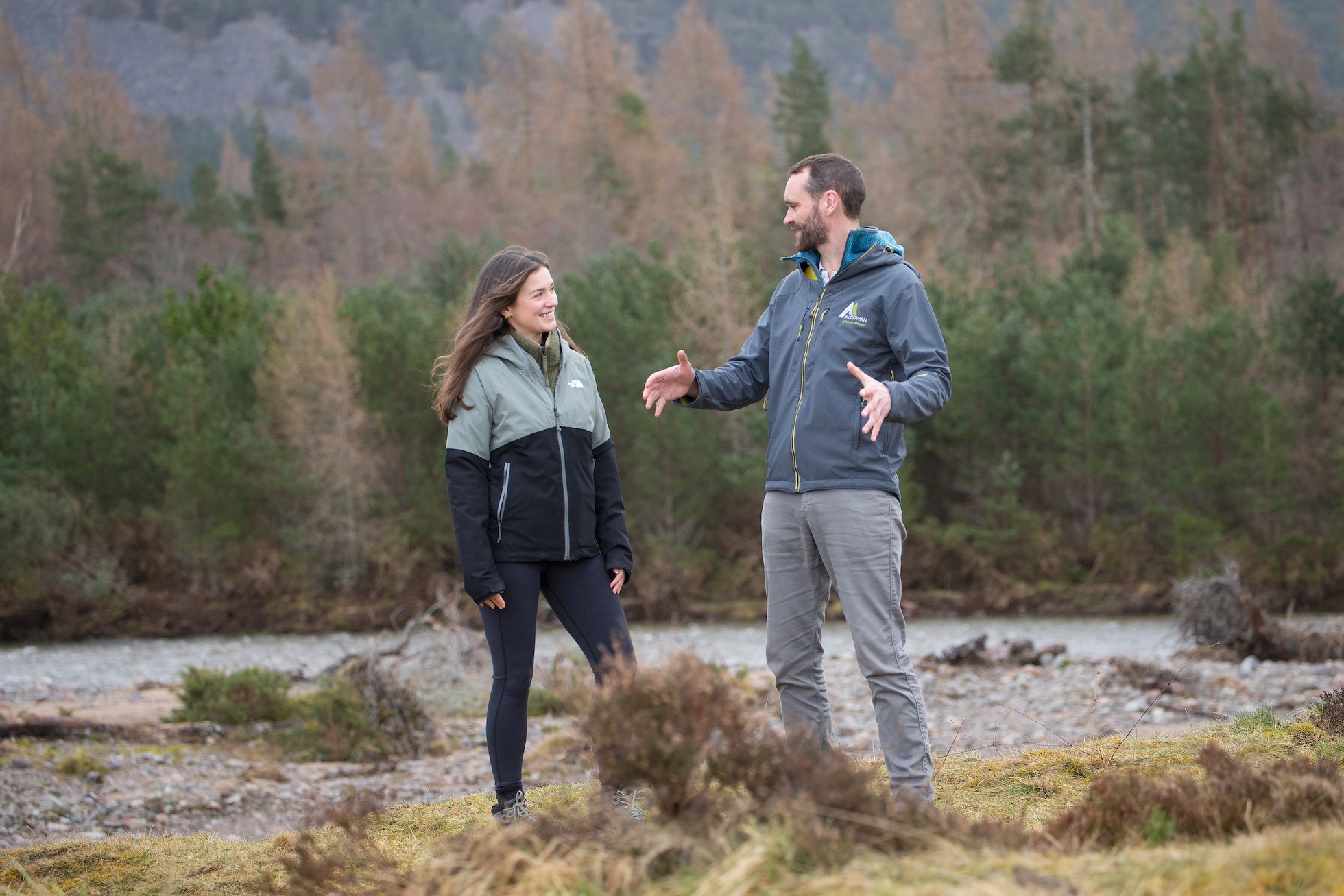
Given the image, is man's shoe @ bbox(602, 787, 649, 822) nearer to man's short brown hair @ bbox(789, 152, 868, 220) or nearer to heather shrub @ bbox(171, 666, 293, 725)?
man's short brown hair @ bbox(789, 152, 868, 220)

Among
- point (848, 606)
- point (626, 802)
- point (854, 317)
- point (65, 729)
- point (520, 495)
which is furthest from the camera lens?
point (65, 729)

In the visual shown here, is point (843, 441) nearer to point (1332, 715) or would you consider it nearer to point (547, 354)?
point (547, 354)

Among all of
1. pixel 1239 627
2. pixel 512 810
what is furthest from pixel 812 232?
pixel 1239 627

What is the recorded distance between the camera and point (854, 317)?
3.87 metres

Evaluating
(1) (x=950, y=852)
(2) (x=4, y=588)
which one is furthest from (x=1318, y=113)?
(1) (x=950, y=852)

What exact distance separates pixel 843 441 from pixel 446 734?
608 cm

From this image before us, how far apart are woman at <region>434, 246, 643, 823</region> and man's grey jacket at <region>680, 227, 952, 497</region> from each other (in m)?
0.70

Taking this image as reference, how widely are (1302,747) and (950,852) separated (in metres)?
2.63

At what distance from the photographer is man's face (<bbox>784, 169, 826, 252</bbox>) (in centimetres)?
395

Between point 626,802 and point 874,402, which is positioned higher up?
point 874,402

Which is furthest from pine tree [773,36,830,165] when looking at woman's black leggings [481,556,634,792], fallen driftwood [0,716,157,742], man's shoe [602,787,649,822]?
man's shoe [602,787,649,822]

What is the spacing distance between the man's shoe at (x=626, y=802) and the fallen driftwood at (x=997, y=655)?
354 inches

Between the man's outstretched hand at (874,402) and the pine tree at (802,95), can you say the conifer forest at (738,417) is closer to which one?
the pine tree at (802,95)

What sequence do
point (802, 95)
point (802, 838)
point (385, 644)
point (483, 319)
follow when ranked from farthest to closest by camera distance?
point (802, 95)
point (385, 644)
point (483, 319)
point (802, 838)
